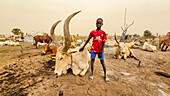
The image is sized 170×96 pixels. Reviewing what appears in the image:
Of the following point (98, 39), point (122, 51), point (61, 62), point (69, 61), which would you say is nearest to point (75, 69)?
point (69, 61)

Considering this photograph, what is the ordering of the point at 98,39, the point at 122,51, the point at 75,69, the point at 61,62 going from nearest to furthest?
the point at 98,39, the point at 61,62, the point at 75,69, the point at 122,51

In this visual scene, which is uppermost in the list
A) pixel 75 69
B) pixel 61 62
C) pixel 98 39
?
pixel 98 39

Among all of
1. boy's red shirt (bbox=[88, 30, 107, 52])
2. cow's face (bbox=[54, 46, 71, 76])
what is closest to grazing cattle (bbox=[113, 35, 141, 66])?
boy's red shirt (bbox=[88, 30, 107, 52])

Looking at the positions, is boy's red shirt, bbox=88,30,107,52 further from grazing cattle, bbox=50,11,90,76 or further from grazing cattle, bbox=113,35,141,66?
grazing cattle, bbox=113,35,141,66

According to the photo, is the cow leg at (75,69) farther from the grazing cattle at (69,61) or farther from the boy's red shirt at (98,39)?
the boy's red shirt at (98,39)

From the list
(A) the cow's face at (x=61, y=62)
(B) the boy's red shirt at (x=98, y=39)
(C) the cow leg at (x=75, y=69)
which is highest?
(B) the boy's red shirt at (x=98, y=39)

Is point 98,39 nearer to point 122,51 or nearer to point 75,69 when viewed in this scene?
point 75,69

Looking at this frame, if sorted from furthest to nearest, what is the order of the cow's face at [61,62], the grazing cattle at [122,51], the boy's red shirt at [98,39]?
1. the grazing cattle at [122,51]
2. the cow's face at [61,62]
3. the boy's red shirt at [98,39]

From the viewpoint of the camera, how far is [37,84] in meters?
2.42

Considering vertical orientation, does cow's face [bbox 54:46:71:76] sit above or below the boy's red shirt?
below

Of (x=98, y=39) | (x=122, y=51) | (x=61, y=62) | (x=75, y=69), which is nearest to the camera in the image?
(x=98, y=39)

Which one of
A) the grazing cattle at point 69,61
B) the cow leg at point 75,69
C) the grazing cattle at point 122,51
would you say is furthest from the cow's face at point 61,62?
the grazing cattle at point 122,51

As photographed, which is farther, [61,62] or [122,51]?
[122,51]

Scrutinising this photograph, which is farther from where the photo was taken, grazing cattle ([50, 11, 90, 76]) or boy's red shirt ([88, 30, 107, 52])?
grazing cattle ([50, 11, 90, 76])
